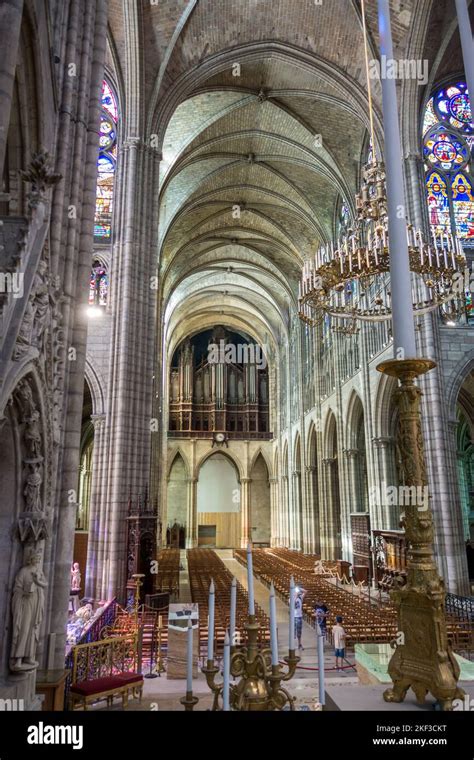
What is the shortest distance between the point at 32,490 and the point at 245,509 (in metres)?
36.6

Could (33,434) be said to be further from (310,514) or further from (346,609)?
(310,514)

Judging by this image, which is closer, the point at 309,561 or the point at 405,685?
the point at 405,685

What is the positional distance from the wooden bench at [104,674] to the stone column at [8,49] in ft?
18.2

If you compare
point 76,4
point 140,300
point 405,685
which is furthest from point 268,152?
point 405,685

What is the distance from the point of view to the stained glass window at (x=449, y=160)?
16.9 metres

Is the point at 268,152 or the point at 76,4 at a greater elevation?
the point at 268,152

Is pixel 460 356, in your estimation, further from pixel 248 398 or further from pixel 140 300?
pixel 248 398

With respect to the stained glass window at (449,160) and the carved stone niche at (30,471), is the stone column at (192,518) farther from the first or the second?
the carved stone niche at (30,471)

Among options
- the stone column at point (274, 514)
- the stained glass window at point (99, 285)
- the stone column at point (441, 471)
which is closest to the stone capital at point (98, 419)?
the stained glass window at point (99, 285)

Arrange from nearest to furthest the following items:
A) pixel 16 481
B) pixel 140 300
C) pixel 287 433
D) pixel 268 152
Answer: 1. pixel 16 481
2. pixel 140 300
3. pixel 268 152
4. pixel 287 433

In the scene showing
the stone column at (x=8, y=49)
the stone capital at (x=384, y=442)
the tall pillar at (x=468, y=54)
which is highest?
the tall pillar at (x=468, y=54)

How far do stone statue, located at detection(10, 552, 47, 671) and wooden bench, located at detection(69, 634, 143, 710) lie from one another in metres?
2.08
